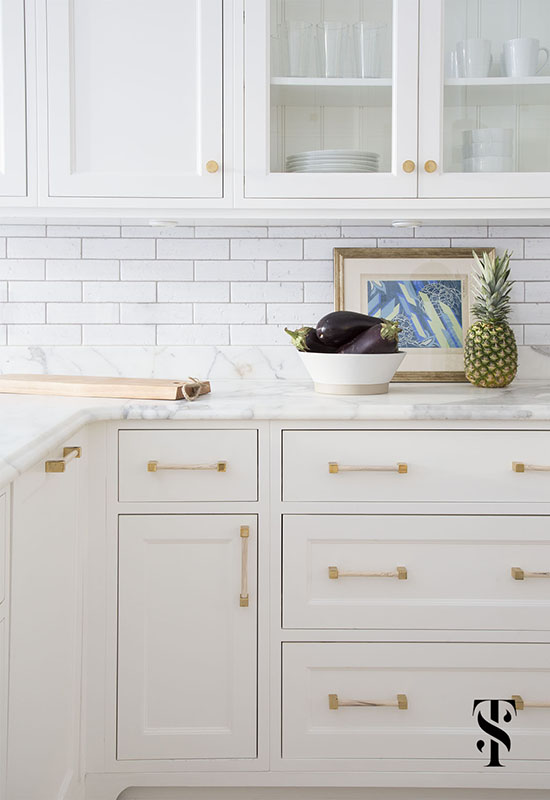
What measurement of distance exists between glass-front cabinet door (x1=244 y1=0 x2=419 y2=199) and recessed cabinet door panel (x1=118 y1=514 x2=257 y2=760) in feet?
2.91

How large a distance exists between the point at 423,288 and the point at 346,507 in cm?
86

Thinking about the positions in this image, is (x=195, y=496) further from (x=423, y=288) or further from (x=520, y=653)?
(x=423, y=288)

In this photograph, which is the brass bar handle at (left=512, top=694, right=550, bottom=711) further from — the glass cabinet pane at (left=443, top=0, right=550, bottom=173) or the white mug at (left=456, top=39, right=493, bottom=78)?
the white mug at (left=456, top=39, right=493, bottom=78)

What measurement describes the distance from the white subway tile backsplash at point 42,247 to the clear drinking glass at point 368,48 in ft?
3.11

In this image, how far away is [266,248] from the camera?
2.46m

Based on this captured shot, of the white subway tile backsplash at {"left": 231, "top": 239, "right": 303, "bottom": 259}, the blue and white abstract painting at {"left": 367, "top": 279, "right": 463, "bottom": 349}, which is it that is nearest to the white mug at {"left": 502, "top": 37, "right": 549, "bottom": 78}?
the blue and white abstract painting at {"left": 367, "top": 279, "right": 463, "bottom": 349}

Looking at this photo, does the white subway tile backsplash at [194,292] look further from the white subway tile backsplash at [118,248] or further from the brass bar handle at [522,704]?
the brass bar handle at [522,704]

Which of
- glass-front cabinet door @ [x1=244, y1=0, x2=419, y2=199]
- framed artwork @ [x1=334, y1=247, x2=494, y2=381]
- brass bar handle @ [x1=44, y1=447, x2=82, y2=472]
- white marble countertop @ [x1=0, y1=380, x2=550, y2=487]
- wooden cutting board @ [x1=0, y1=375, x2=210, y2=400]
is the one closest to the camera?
brass bar handle @ [x1=44, y1=447, x2=82, y2=472]

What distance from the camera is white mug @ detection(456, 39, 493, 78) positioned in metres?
2.11

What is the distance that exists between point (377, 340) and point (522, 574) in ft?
2.13

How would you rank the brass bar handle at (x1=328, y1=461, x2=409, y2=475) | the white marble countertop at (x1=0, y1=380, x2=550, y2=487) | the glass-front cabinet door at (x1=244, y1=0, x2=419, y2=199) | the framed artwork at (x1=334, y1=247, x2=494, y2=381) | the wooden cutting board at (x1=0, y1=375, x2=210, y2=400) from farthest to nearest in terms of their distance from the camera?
the framed artwork at (x1=334, y1=247, x2=494, y2=381) < the glass-front cabinet door at (x1=244, y1=0, x2=419, y2=199) < the wooden cutting board at (x1=0, y1=375, x2=210, y2=400) < the brass bar handle at (x1=328, y1=461, x2=409, y2=475) < the white marble countertop at (x1=0, y1=380, x2=550, y2=487)

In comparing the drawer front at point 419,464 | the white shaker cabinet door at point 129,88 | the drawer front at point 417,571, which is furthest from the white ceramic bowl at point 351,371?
the white shaker cabinet door at point 129,88

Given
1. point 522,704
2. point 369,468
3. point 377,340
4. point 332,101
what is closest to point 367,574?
point 369,468

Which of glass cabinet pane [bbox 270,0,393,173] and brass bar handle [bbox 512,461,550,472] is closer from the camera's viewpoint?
brass bar handle [bbox 512,461,550,472]
